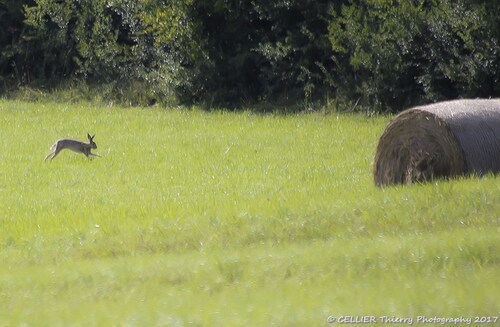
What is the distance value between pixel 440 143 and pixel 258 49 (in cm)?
1483

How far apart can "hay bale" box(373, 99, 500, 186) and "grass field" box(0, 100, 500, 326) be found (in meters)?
0.60

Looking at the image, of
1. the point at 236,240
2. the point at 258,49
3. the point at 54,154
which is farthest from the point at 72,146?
the point at 258,49

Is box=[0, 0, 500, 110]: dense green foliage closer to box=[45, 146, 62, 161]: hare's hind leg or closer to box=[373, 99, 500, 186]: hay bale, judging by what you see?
box=[45, 146, 62, 161]: hare's hind leg

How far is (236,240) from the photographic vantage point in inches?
520

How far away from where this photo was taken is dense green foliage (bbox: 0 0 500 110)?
25688mm

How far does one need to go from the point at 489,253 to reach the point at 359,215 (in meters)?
2.67

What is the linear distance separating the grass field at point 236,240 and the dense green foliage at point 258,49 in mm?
5654

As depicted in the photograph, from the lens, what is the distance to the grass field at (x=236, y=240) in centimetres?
970

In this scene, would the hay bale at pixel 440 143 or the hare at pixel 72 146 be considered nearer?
the hay bale at pixel 440 143

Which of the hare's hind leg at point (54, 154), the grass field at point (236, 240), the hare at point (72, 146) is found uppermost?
the grass field at point (236, 240)

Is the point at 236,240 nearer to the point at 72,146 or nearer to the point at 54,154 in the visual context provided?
the point at 72,146

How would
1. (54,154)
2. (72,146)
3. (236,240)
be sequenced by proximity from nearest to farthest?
(236,240) < (72,146) < (54,154)

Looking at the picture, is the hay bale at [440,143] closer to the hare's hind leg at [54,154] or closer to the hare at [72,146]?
the hare at [72,146]

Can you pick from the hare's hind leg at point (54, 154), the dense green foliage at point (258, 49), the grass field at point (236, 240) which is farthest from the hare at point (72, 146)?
the dense green foliage at point (258, 49)
